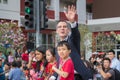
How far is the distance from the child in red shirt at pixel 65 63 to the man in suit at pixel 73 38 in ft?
0.31

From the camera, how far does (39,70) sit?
755cm

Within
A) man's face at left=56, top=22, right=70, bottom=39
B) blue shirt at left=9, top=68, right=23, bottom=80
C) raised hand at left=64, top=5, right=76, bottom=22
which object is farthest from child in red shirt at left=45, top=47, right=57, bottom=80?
blue shirt at left=9, top=68, right=23, bottom=80

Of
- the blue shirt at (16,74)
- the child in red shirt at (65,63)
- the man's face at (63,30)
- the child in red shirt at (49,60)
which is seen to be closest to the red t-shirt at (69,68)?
the child in red shirt at (65,63)

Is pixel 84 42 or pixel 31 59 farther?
pixel 84 42

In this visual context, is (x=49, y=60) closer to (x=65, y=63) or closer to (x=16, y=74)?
(x=65, y=63)

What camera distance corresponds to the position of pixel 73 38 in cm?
562

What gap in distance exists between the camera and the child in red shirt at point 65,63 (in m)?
5.41

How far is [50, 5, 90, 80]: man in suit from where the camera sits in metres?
5.52

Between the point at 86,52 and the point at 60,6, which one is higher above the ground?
the point at 60,6

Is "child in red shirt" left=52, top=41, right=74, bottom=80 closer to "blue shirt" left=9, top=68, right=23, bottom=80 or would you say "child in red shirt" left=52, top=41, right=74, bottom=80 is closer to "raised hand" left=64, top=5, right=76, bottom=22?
"raised hand" left=64, top=5, right=76, bottom=22

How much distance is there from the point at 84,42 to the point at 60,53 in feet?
103

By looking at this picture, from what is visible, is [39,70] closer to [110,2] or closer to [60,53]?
[60,53]

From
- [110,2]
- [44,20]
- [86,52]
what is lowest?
[86,52]

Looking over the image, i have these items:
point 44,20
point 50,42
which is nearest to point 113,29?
point 50,42
